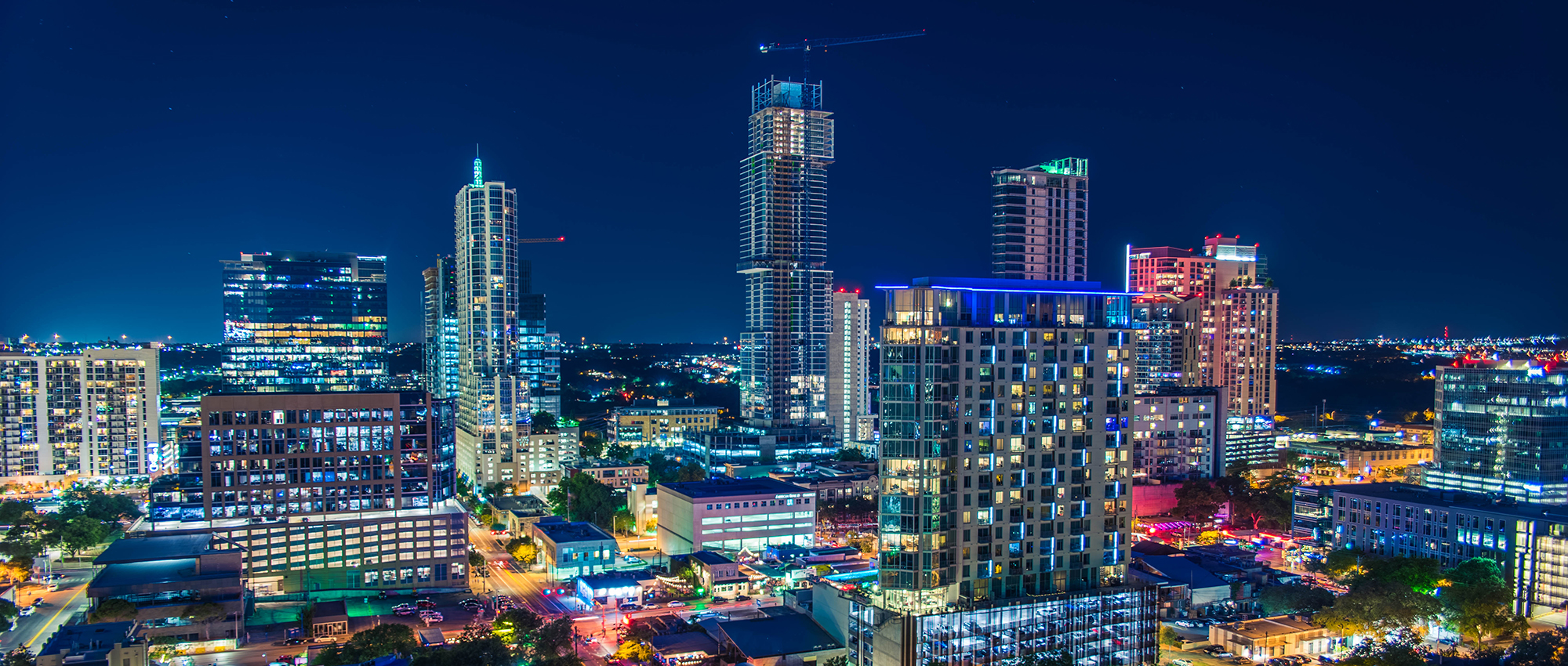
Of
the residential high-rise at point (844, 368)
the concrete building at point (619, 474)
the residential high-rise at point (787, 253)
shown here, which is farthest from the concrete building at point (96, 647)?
the residential high-rise at point (844, 368)

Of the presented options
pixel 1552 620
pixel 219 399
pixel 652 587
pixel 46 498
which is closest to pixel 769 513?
pixel 652 587

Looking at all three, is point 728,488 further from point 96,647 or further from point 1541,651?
point 1541,651

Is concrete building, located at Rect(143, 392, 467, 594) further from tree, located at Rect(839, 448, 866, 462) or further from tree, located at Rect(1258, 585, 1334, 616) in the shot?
tree, located at Rect(839, 448, 866, 462)

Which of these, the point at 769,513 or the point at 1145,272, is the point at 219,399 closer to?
the point at 769,513

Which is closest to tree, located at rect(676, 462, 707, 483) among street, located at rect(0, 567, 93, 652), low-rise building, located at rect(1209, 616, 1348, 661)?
street, located at rect(0, 567, 93, 652)

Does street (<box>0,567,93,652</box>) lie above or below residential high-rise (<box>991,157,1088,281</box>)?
below

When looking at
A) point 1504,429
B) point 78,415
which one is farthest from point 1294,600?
point 78,415
